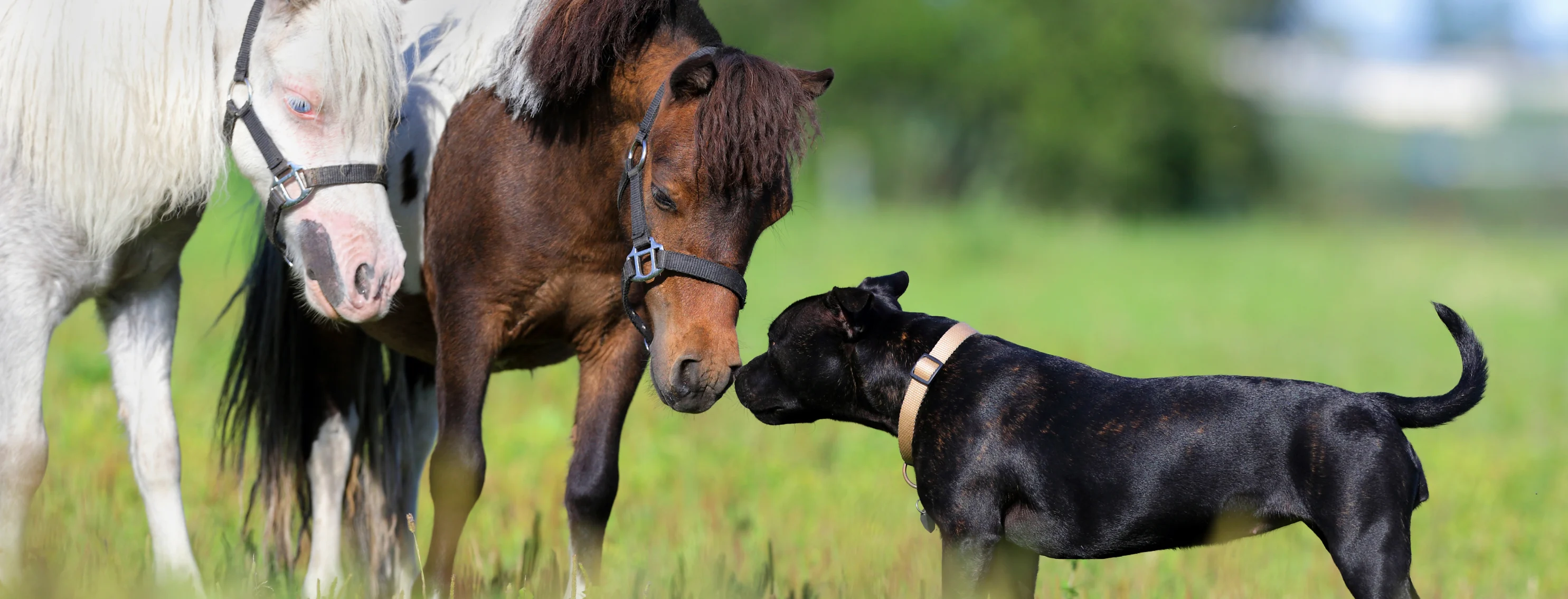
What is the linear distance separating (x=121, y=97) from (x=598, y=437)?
5.56ft

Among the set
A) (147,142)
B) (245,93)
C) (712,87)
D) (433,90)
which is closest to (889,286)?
(712,87)

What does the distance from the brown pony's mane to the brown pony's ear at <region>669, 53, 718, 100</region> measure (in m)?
0.03

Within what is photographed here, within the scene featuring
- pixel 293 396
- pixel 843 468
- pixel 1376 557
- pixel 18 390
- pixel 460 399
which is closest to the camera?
pixel 1376 557

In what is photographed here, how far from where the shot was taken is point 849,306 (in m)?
3.56

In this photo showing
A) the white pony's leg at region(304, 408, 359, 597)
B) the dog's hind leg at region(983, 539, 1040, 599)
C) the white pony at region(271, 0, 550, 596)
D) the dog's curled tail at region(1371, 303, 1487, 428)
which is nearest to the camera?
the dog's curled tail at region(1371, 303, 1487, 428)

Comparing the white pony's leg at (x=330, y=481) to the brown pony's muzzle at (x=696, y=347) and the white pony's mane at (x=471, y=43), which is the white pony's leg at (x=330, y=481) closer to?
the white pony's mane at (x=471, y=43)

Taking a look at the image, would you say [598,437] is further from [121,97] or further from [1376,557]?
[1376,557]

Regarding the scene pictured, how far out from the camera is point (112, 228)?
3543 millimetres

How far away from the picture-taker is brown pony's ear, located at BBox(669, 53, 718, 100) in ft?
11.3

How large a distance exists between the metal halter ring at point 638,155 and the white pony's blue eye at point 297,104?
892 millimetres

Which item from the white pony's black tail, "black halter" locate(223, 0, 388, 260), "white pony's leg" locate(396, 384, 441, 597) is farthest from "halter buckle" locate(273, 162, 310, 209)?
"white pony's leg" locate(396, 384, 441, 597)

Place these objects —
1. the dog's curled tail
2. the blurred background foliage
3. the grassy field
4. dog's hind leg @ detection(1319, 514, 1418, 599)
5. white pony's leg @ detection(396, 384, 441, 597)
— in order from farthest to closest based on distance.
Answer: the blurred background foliage
white pony's leg @ detection(396, 384, 441, 597)
the grassy field
the dog's curled tail
dog's hind leg @ detection(1319, 514, 1418, 599)

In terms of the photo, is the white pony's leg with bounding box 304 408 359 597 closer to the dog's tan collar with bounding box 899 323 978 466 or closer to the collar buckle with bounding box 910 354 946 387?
the dog's tan collar with bounding box 899 323 978 466

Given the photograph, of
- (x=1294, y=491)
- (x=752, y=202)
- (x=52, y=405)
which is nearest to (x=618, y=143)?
(x=752, y=202)
